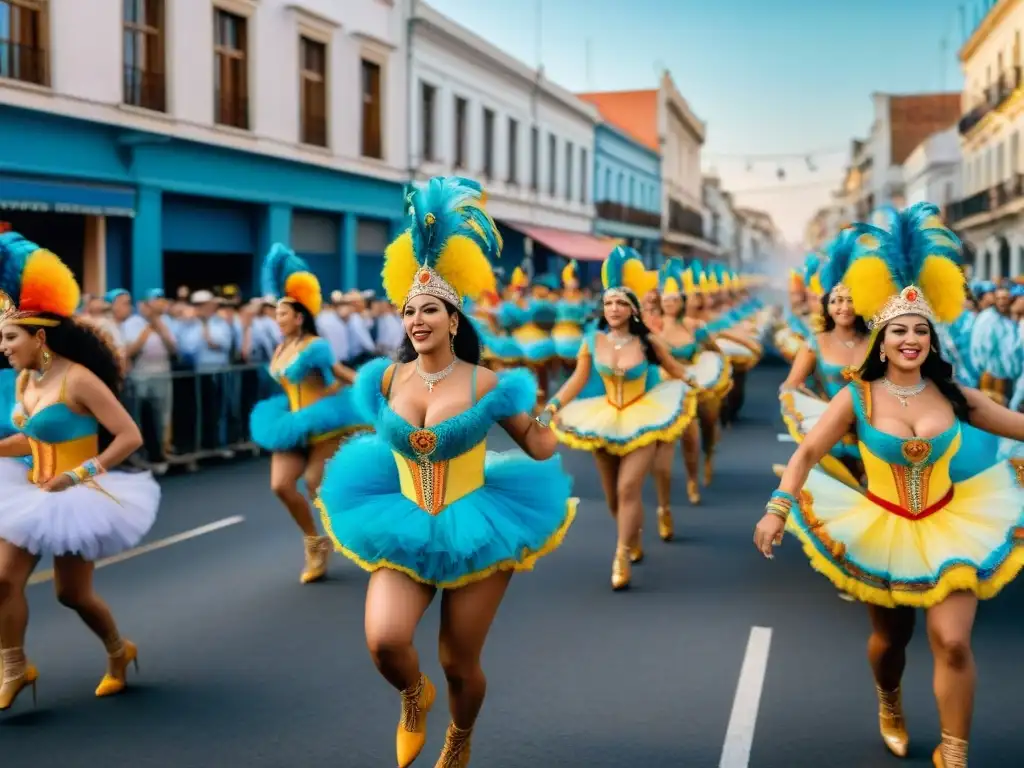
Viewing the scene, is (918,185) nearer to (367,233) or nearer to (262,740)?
(367,233)

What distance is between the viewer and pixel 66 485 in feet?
18.8

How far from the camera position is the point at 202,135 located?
21.7 meters

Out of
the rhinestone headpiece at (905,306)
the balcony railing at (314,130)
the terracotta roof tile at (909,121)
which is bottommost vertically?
the rhinestone headpiece at (905,306)

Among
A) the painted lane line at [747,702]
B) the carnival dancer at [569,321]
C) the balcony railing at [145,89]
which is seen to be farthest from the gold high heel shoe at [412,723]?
the balcony railing at [145,89]

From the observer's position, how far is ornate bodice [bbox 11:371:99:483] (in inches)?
230

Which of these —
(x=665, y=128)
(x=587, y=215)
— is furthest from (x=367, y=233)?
(x=665, y=128)

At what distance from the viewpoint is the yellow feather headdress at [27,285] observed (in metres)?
5.79

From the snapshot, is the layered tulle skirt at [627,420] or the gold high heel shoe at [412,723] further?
the layered tulle skirt at [627,420]

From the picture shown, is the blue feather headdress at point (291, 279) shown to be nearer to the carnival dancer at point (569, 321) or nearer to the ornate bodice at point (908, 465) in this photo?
the ornate bodice at point (908, 465)

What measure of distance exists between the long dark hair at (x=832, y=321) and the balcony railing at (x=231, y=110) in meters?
15.9

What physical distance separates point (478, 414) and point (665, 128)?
66054 millimetres

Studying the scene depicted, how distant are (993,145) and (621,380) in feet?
140

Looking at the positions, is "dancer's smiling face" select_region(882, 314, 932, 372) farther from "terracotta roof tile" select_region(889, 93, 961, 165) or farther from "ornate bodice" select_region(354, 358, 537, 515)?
"terracotta roof tile" select_region(889, 93, 961, 165)

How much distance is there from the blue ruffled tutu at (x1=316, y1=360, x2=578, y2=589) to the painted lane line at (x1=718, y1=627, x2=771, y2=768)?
120 centimetres
